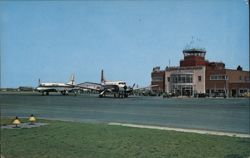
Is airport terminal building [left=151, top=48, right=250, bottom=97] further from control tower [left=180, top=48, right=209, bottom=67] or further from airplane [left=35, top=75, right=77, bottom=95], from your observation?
airplane [left=35, top=75, right=77, bottom=95]

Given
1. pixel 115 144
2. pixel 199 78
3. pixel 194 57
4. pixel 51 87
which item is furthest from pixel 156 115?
pixel 194 57

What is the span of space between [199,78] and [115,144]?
11758cm

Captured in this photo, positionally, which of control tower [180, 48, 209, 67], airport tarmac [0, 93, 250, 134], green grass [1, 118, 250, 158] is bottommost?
green grass [1, 118, 250, 158]

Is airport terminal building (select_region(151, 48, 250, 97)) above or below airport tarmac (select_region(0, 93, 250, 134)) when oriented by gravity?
above

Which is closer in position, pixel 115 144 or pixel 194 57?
pixel 115 144

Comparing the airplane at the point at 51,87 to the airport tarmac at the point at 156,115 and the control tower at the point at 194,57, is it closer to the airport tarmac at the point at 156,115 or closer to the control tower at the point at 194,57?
the control tower at the point at 194,57

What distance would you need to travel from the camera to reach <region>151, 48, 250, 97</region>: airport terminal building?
12300 centimetres

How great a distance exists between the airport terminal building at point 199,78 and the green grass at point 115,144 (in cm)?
10404

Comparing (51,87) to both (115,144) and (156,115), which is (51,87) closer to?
(156,115)

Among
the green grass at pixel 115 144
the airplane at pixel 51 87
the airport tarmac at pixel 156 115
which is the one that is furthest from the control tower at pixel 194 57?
the green grass at pixel 115 144

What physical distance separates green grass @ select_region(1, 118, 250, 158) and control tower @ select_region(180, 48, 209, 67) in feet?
390

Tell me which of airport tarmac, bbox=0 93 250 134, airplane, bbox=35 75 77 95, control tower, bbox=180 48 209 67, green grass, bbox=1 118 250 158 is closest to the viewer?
green grass, bbox=1 118 250 158

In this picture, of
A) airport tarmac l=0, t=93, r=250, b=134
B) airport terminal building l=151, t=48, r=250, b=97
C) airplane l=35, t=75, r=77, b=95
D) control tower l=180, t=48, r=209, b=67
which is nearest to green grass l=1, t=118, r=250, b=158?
airport tarmac l=0, t=93, r=250, b=134

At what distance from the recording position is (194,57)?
135 m
